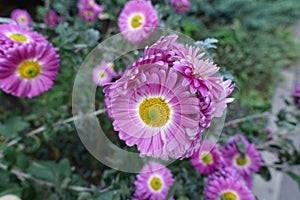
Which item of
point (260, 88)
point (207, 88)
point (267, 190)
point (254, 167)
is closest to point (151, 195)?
point (254, 167)

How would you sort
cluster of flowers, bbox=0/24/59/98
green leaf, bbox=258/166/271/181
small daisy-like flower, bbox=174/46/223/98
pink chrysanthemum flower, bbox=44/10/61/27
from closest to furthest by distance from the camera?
small daisy-like flower, bbox=174/46/223/98 < cluster of flowers, bbox=0/24/59/98 < green leaf, bbox=258/166/271/181 < pink chrysanthemum flower, bbox=44/10/61/27

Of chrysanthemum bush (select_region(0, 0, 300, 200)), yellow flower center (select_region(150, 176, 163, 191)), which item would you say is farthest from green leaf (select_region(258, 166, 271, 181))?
yellow flower center (select_region(150, 176, 163, 191))

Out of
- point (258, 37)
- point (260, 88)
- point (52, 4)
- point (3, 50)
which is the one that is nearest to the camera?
point (3, 50)

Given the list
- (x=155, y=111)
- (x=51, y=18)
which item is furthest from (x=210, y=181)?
(x=51, y=18)

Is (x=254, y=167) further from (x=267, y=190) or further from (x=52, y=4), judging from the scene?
(x=52, y=4)

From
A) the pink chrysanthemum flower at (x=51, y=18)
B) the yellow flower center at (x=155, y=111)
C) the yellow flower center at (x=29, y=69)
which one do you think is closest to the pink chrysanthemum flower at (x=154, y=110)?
the yellow flower center at (x=155, y=111)

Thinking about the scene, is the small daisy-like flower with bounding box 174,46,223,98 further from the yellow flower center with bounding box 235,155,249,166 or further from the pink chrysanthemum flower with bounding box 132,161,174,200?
the yellow flower center with bounding box 235,155,249,166

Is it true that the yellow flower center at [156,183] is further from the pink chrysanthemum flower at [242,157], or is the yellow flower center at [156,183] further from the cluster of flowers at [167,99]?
the cluster of flowers at [167,99]
